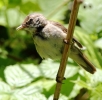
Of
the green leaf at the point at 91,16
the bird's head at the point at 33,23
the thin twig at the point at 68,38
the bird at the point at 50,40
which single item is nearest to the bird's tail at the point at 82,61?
the bird at the point at 50,40

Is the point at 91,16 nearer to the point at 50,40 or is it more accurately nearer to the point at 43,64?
the point at 43,64

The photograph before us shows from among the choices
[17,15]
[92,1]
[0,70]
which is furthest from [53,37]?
[17,15]

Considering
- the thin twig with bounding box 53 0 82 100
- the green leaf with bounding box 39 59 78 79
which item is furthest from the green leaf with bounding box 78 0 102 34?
the thin twig with bounding box 53 0 82 100

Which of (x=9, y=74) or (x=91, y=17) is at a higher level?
(x=91, y=17)

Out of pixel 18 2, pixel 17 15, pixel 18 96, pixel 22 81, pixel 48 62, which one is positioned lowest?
pixel 18 96

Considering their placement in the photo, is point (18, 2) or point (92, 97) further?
point (18, 2)

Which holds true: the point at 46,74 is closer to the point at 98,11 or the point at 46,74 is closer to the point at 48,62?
the point at 48,62

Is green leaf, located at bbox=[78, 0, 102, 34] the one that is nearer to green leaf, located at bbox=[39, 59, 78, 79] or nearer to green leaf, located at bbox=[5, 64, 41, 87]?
green leaf, located at bbox=[39, 59, 78, 79]

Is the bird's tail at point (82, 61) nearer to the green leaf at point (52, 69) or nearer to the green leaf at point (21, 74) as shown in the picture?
the green leaf at point (52, 69)

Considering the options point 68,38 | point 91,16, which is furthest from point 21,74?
point 91,16
